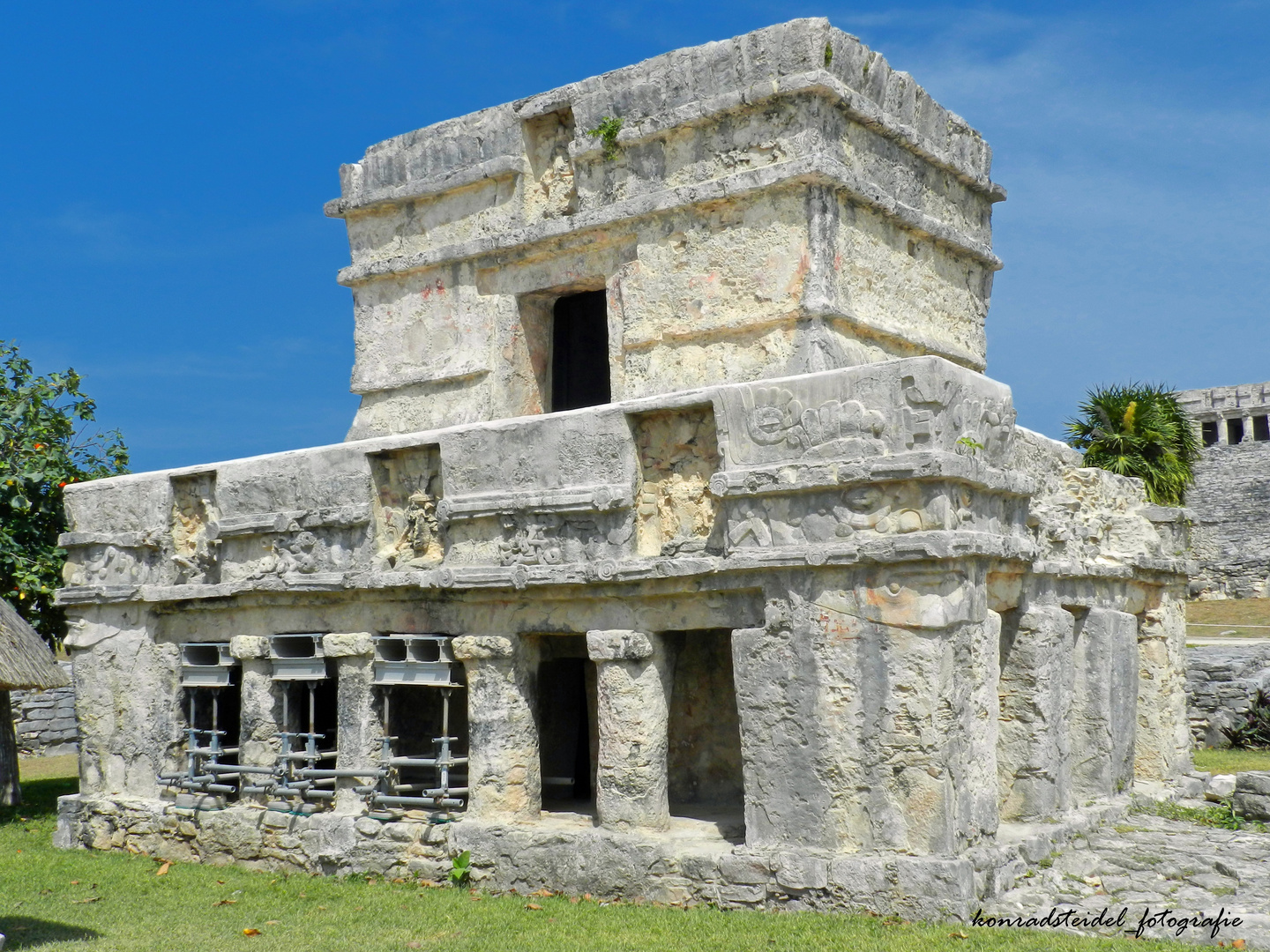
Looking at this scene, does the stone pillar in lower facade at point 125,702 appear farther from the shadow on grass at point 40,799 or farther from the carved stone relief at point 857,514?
the carved stone relief at point 857,514

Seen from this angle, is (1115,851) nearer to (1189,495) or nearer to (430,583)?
(430,583)

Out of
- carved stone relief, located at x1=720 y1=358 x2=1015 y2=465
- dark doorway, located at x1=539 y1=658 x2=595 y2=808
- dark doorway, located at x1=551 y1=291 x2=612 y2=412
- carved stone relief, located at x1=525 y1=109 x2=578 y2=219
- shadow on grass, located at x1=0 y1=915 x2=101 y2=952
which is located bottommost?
shadow on grass, located at x1=0 y1=915 x2=101 y2=952

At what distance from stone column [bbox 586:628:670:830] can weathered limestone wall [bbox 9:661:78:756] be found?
12.5 meters

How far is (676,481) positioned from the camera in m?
7.52

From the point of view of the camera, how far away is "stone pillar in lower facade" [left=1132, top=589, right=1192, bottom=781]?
10.1 m

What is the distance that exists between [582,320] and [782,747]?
558 centimetres

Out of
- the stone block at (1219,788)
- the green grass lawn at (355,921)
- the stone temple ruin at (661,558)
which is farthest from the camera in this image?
the stone block at (1219,788)

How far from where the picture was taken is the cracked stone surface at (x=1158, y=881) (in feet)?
21.0

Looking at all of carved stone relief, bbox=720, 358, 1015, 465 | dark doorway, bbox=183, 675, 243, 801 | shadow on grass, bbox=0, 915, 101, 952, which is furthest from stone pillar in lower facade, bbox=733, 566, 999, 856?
dark doorway, bbox=183, 675, 243, 801

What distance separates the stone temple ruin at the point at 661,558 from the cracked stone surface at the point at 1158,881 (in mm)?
204

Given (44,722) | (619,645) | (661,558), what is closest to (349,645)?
(619,645)

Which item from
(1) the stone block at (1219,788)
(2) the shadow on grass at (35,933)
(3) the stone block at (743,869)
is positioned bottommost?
(2) the shadow on grass at (35,933)

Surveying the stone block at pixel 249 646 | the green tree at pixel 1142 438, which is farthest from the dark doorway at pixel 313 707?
the green tree at pixel 1142 438

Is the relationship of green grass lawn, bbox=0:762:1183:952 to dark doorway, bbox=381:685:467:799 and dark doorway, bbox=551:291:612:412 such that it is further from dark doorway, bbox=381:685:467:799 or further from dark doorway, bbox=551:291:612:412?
dark doorway, bbox=551:291:612:412
